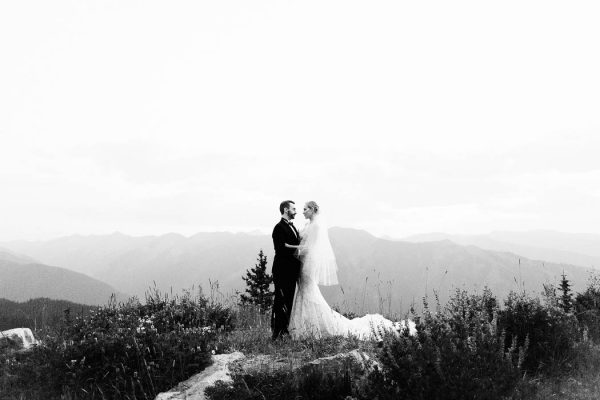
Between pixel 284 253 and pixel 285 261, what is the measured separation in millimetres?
181

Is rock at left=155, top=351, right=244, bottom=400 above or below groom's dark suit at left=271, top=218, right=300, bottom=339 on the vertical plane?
below

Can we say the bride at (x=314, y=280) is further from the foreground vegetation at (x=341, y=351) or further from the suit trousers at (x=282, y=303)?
the foreground vegetation at (x=341, y=351)

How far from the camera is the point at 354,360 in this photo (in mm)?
5629

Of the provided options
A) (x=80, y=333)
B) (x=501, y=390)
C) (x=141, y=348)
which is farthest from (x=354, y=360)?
(x=80, y=333)

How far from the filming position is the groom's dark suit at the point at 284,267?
910 cm

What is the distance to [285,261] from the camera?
9.21 m

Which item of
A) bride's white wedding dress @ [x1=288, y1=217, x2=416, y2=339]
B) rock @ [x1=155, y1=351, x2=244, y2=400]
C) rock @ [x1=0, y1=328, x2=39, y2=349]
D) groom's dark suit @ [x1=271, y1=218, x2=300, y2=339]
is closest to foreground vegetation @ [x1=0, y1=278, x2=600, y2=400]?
rock @ [x1=155, y1=351, x2=244, y2=400]

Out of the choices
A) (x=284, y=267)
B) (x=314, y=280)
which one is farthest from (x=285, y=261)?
(x=314, y=280)

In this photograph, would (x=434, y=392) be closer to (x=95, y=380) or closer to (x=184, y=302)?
(x=95, y=380)

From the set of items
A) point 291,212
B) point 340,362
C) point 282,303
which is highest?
point 291,212

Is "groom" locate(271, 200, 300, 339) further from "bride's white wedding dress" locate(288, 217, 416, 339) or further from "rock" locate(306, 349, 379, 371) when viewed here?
"rock" locate(306, 349, 379, 371)

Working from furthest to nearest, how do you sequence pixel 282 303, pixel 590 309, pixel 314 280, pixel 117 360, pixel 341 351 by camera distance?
pixel 590 309, pixel 314 280, pixel 282 303, pixel 117 360, pixel 341 351

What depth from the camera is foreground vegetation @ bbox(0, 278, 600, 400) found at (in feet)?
14.0

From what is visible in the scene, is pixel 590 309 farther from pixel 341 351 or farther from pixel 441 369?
pixel 441 369
